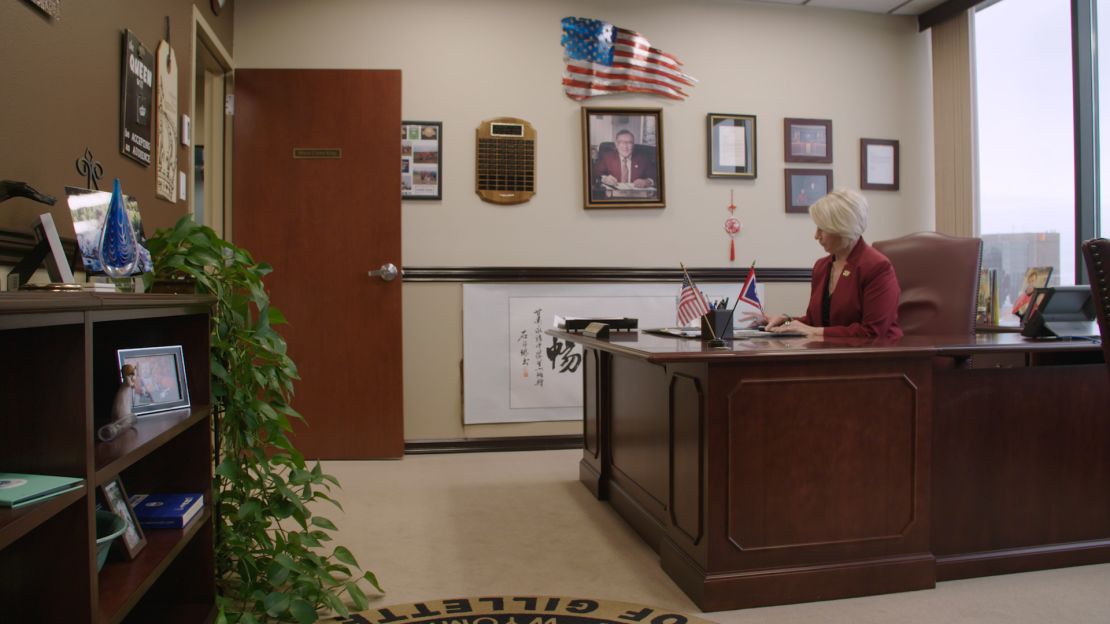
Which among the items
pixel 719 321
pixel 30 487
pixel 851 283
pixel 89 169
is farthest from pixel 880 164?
pixel 30 487

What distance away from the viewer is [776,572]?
1.97m

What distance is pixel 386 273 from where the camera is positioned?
3.85 m

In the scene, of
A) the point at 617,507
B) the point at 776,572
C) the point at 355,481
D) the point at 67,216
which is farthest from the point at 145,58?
the point at 776,572

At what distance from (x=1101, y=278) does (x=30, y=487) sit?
186cm

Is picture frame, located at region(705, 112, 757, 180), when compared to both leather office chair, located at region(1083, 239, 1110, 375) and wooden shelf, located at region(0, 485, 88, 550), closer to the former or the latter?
leather office chair, located at region(1083, 239, 1110, 375)

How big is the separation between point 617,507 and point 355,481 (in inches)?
51.4

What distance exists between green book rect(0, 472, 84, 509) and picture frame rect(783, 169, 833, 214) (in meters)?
4.04

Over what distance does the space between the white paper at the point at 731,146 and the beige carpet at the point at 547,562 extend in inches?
82.1

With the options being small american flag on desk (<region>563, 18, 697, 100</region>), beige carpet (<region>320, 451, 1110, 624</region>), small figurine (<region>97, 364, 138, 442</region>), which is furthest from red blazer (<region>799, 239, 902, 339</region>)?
small figurine (<region>97, 364, 138, 442</region>)

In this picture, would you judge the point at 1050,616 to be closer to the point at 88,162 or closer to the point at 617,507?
the point at 617,507

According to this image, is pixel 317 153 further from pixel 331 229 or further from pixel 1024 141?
pixel 1024 141

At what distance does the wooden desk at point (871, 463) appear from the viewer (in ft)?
6.38

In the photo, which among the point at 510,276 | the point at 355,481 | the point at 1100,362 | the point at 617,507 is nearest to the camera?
the point at 1100,362

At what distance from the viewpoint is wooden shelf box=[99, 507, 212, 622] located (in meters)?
1.24
